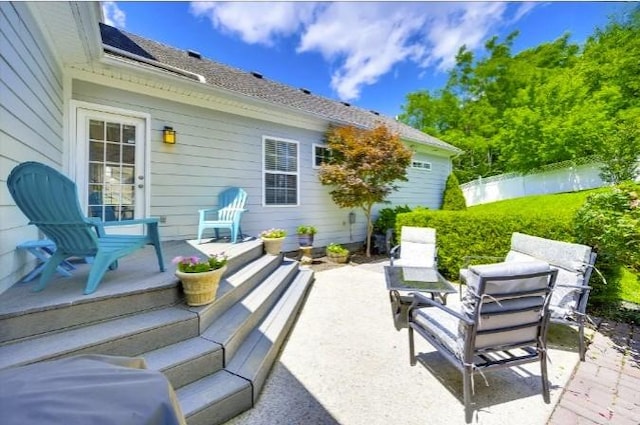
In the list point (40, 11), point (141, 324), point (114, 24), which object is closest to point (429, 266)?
point (141, 324)

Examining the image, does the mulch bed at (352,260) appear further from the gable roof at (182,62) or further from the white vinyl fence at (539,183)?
the white vinyl fence at (539,183)

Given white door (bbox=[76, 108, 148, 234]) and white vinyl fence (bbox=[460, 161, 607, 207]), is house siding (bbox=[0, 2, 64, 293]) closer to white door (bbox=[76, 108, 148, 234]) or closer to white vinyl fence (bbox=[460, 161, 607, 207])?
white door (bbox=[76, 108, 148, 234])

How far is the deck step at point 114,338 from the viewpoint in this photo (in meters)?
1.76

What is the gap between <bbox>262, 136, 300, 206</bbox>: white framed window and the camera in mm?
6461

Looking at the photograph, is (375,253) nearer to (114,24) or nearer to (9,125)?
(9,125)

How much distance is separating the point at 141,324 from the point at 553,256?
4.34 metres

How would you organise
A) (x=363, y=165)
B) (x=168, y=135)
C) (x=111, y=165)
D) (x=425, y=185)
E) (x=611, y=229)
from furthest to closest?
1. (x=425, y=185)
2. (x=363, y=165)
3. (x=168, y=135)
4. (x=111, y=165)
5. (x=611, y=229)

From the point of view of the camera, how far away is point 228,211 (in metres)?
5.43

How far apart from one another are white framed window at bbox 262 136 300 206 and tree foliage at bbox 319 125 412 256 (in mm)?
752

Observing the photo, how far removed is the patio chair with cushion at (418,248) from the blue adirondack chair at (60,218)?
4.00 metres

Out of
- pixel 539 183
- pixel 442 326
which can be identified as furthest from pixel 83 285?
pixel 539 183

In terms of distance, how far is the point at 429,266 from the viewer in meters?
4.89

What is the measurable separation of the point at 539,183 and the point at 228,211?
15.9m

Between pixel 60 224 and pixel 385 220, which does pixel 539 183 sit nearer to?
pixel 385 220
